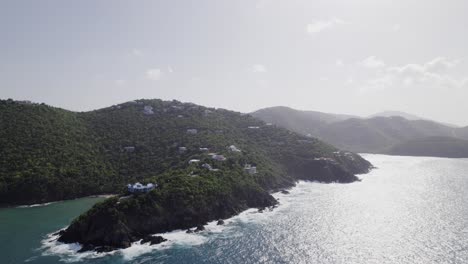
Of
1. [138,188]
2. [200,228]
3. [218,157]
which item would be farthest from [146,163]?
[200,228]

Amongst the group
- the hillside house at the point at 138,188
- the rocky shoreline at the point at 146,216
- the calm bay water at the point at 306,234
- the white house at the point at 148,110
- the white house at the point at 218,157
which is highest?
the white house at the point at 148,110

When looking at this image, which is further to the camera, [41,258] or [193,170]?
[193,170]

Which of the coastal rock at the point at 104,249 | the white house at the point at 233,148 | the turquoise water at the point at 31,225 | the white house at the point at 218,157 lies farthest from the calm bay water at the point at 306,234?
the white house at the point at 233,148

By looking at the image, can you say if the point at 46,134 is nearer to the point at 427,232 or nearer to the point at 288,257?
the point at 288,257

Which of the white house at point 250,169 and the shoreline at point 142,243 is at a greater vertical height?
the white house at point 250,169

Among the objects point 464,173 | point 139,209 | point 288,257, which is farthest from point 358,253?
point 464,173

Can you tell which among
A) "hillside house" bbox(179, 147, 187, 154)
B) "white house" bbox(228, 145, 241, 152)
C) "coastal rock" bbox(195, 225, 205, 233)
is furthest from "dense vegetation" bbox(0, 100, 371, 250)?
"coastal rock" bbox(195, 225, 205, 233)

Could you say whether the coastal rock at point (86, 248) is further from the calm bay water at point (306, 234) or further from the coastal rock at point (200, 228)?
the coastal rock at point (200, 228)
